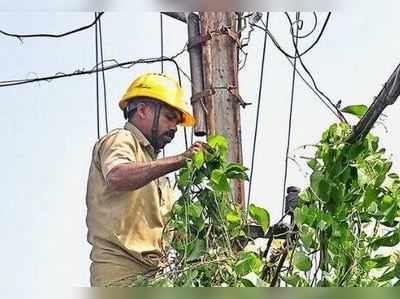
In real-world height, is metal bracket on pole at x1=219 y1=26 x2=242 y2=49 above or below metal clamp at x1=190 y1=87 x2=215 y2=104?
above

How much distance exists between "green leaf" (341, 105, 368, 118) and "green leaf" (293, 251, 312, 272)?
28 cm

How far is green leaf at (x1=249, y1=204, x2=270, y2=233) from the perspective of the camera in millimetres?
1754

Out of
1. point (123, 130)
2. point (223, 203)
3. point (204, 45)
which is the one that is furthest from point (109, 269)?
point (204, 45)

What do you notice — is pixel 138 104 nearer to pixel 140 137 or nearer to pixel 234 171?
pixel 140 137

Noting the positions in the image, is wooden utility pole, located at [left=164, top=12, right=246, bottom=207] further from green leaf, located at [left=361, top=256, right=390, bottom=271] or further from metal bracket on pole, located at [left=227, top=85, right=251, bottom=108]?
green leaf, located at [left=361, top=256, right=390, bottom=271]

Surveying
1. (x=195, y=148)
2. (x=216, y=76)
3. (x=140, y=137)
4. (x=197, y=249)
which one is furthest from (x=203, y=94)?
(x=197, y=249)

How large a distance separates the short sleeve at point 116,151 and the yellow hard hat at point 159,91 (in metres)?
0.18

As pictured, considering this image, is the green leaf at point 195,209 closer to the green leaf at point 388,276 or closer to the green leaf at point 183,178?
the green leaf at point 183,178

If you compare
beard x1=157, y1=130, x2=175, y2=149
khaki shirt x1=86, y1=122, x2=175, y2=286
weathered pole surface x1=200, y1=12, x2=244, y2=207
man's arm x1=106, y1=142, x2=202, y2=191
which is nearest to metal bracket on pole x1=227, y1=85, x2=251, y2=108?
weathered pole surface x1=200, y1=12, x2=244, y2=207

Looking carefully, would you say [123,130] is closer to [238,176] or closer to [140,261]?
[140,261]

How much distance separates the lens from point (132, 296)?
1.22 metres

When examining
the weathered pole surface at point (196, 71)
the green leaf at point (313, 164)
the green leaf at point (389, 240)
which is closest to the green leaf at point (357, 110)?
the green leaf at point (313, 164)

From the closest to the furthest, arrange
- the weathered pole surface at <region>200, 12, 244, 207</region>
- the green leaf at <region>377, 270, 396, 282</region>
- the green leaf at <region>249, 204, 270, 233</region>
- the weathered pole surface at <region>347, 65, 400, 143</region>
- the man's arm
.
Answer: the weathered pole surface at <region>347, 65, 400, 143</region> < the green leaf at <region>377, 270, 396, 282</region> < the green leaf at <region>249, 204, 270, 233</region> < the man's arm < the weathered pole surface at <region>200, 12, 244, 207</region>

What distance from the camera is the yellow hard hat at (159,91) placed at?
8.63 feet
